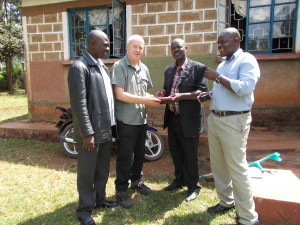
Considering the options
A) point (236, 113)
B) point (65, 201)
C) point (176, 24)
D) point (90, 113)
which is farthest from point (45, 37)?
point (236, 113)

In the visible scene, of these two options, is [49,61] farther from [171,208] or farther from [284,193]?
[284,193]

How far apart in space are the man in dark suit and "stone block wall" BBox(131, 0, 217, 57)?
2.36 m

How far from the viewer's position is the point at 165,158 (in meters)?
4.73

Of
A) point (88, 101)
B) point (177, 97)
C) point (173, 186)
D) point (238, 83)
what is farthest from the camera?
point (173, 186)

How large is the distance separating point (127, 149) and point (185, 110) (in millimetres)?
812

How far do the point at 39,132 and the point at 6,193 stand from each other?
2610mm

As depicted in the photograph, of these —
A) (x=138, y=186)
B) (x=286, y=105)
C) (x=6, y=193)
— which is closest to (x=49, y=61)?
(x=6, y=193)

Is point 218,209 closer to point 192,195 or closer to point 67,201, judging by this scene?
point 192,195

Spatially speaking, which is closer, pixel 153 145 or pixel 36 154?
pixel 153 145

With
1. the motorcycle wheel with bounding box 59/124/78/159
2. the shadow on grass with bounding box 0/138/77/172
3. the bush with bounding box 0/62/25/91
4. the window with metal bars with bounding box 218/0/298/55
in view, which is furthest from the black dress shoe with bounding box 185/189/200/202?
the bush with bounding box 0/62/25/91

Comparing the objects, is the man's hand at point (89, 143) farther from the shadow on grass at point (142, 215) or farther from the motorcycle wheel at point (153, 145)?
the motorcycle wheel at point (153, 145)

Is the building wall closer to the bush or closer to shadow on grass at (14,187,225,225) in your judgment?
shadow on grass at (14,187,225,225)

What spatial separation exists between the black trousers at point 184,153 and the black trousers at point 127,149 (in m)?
0.38

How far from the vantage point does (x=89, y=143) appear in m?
2.51
